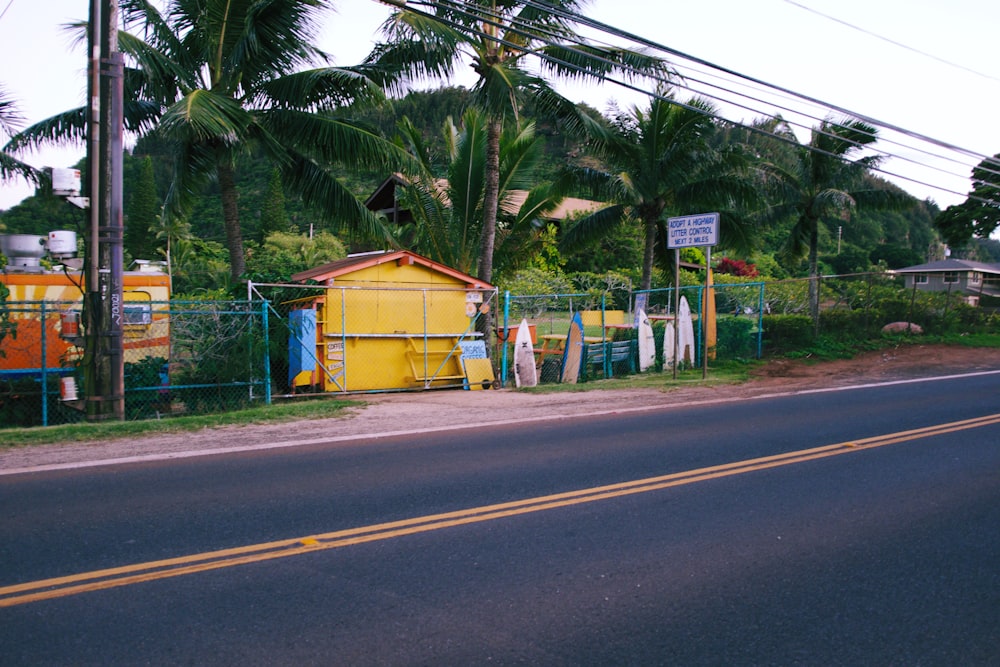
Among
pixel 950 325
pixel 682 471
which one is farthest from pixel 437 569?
pixel 950 325

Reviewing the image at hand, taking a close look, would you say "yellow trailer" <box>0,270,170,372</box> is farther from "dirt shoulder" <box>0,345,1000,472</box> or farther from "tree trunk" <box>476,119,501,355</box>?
"tree trunk" <box>476,119,501,355</box>

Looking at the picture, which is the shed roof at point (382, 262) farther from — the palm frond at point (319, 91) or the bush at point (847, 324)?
the bush at point (847, 324)

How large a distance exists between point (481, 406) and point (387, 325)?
4121 millimetres

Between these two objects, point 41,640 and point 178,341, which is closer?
point 41,640

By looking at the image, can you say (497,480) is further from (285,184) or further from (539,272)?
(539,272)

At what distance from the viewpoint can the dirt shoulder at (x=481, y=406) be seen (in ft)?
28.7

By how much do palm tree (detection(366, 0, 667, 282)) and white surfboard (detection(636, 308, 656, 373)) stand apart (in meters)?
3.81

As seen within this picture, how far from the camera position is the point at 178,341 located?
1295cm

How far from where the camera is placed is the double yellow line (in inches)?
182

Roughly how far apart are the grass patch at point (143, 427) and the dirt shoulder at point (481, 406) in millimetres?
314

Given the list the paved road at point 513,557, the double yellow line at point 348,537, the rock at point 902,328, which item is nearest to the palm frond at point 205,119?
the paved road at point 513,557

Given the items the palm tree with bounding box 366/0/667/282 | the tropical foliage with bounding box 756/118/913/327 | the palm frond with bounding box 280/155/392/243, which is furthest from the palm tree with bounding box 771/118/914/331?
the palm frond with bounding box 280/155/392/243

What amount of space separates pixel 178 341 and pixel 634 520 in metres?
9.48

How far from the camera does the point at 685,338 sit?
18.9 metres
